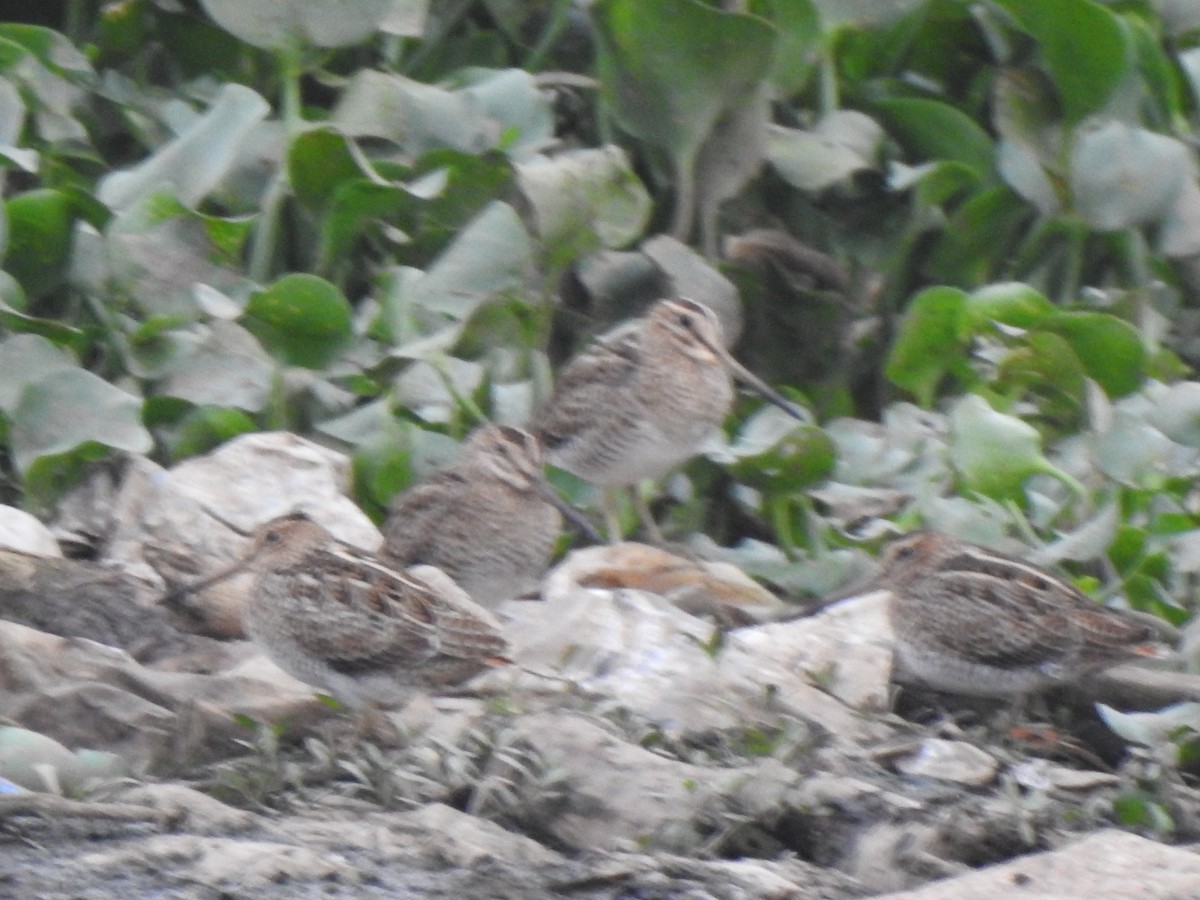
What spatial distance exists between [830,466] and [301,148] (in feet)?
6.18

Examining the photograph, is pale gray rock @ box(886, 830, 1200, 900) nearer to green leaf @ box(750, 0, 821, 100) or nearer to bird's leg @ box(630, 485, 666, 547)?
bird's leg @ box(630, 485, 666, 547)

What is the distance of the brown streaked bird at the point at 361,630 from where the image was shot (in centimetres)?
465

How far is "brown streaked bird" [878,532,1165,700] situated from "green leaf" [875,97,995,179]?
2.72 m

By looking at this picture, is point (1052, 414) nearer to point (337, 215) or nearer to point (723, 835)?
point (337, 215)

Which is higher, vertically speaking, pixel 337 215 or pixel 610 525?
pixel 337 215

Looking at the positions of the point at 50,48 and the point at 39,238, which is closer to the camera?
the point at 39,238

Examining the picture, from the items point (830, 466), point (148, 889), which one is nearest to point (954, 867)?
point (148, 889)

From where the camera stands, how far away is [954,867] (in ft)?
13.1

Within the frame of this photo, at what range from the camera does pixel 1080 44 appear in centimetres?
721

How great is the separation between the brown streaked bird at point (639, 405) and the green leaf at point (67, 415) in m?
1.22

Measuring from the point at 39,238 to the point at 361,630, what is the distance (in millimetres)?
2273

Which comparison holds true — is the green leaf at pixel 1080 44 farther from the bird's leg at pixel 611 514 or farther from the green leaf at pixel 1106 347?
the bird's leg at pixel 611 514

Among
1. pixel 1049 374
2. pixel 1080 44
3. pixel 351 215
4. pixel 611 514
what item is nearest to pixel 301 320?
pixel 351 215

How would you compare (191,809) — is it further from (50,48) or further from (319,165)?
(50,48)
